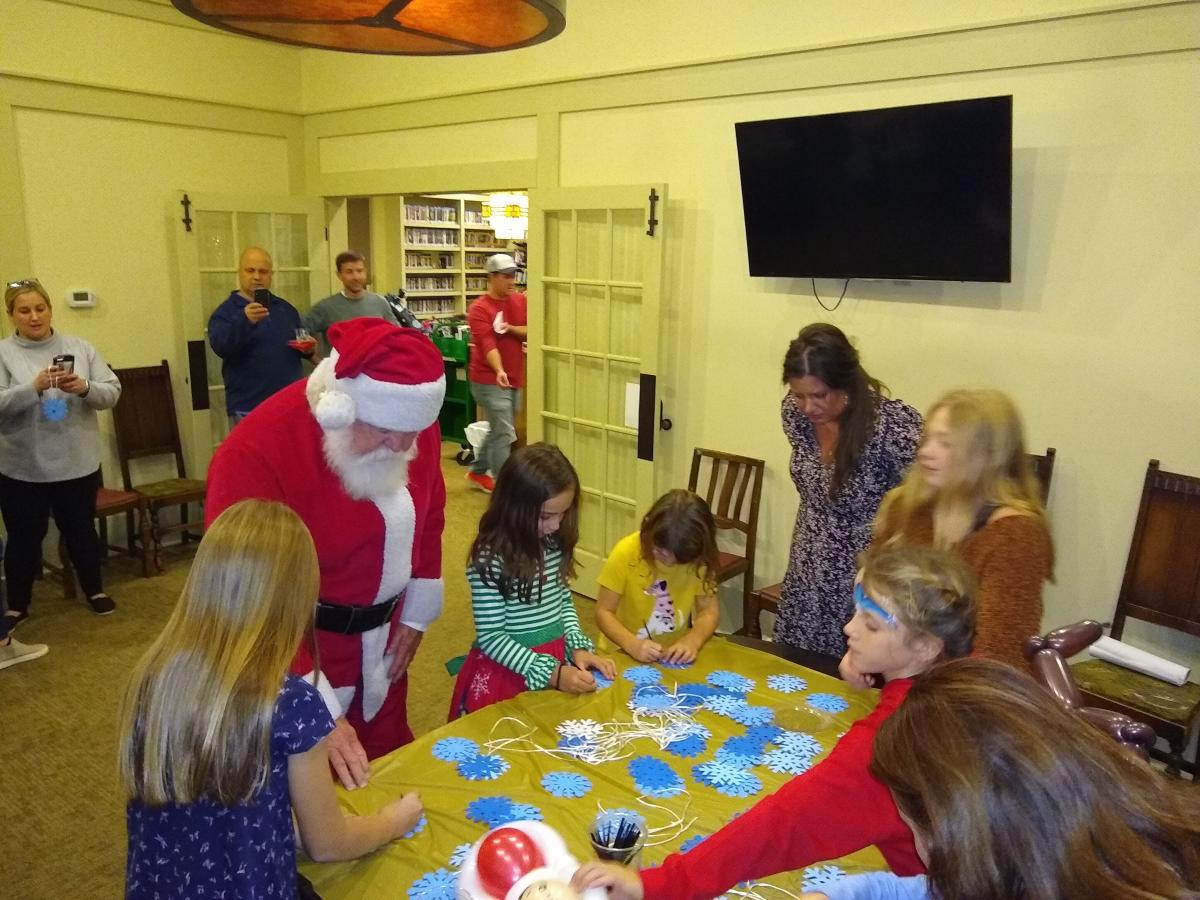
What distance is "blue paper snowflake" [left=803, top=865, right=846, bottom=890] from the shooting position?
128 cm

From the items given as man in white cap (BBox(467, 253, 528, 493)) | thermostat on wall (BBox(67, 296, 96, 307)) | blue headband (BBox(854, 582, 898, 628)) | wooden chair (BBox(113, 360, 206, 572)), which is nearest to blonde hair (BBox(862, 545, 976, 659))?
blue headband (BBox(854, 582, 898, 628))

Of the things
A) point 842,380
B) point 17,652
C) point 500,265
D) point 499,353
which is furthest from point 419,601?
point 500,265

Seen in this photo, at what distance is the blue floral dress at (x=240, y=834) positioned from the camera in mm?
1169

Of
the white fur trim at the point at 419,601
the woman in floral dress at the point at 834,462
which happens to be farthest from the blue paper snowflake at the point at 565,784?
the woman in floral dress at the point at 834,462

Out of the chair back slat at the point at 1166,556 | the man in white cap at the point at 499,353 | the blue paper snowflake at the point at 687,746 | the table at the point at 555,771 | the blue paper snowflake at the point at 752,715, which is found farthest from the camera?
the man in white cap at the point at 499,353

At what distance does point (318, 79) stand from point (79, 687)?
3.66m

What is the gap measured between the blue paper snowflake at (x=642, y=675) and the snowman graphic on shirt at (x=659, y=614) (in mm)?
234

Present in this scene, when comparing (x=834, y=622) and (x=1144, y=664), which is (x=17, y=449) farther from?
(x=1144, y=664)

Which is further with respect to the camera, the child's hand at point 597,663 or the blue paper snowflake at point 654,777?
the child's hand at point 597,663

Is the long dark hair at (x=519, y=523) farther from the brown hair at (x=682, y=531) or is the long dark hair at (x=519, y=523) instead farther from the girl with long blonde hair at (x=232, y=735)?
the girl with long blonde hair at (x=232, y=735)

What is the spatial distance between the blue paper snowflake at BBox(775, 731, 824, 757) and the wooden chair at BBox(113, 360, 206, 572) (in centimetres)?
374

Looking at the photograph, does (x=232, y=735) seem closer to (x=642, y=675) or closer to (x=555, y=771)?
(x=555, y=771)

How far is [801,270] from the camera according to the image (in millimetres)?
3207

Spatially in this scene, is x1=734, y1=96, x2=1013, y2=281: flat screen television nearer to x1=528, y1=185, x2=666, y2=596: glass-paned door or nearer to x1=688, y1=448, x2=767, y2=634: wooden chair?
x1=528, y1=185, x2=666, y2=596: glass-paned door
